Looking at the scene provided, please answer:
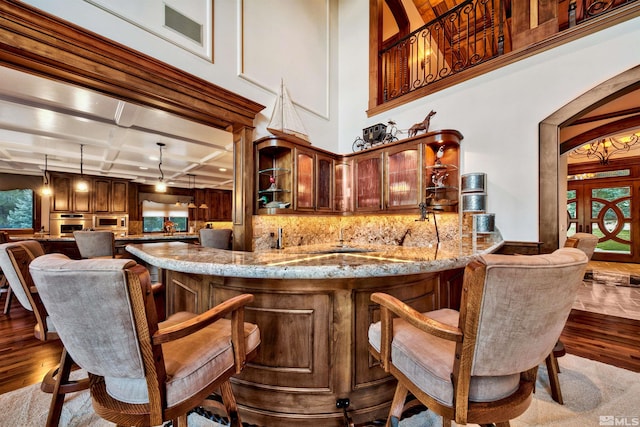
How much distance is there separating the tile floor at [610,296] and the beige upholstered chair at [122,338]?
516 cm

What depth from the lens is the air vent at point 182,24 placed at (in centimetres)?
249

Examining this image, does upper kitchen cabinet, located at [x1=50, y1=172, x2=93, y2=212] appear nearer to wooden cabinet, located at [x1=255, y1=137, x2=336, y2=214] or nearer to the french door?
wooden cabinet, located at [x1=255, y1=137, x2=336, y2=214]

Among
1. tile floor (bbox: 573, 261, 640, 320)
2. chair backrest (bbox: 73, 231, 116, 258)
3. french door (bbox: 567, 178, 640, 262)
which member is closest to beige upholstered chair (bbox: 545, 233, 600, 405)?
tile floor (bbox: 573, 261, 640, 320)

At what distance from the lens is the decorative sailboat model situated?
340 centimetres

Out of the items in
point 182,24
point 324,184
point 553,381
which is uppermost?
point 182,24

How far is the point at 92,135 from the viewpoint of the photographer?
4355 millimetres

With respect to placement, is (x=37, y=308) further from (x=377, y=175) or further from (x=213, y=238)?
(x=377, y=175)

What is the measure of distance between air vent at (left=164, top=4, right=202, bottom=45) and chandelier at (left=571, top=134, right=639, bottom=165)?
8.22 meters

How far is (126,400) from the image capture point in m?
0.93

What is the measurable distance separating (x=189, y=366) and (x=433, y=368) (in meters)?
0.95

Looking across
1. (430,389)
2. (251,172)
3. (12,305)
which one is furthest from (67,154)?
(430,389)

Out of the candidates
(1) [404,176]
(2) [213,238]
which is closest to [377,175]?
(1) [404,176]

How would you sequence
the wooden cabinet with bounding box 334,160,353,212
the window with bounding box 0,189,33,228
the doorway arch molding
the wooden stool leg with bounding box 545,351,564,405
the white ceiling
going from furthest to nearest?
the window with bounding box 0,189,33,228 → the wooden cabinet with bounding box 334,160,353,212 → the white ceiling → the doorway arch molding → the wooden stool leg with bounding box 545,351,564,405

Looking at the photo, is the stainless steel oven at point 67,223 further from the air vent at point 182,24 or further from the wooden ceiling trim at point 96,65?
the air vent at point 182,24
